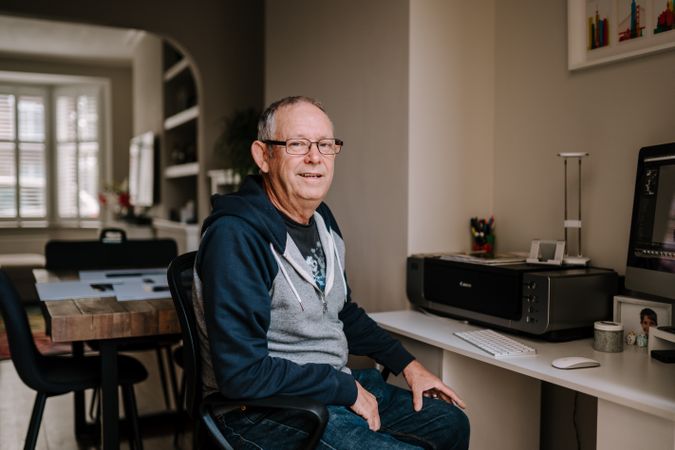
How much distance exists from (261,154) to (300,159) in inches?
4.6

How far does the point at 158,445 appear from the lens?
3.11 m

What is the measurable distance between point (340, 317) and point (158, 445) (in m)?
1.52

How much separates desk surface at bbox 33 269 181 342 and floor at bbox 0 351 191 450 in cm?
101

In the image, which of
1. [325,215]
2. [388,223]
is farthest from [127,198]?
[325,215]

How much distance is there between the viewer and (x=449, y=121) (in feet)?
9.00

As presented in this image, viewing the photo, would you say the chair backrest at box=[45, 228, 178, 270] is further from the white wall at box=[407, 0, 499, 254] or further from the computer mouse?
the computer mouse

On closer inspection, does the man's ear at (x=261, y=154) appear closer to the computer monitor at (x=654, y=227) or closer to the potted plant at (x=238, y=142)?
the computer monitor at (x=654, y=227)

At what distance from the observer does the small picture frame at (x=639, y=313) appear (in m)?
2.03

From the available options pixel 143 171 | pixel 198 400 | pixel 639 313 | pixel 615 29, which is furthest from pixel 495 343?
pixel 143 171

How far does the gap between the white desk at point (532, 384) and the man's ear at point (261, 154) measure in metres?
0.78

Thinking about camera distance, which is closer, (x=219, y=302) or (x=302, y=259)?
(x=219, y=302)

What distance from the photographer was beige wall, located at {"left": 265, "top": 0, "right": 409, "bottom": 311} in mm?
2721

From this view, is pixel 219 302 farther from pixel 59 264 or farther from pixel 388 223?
pixel 59 264

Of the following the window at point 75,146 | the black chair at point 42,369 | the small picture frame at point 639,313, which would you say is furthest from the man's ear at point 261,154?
the window at point 75,146
